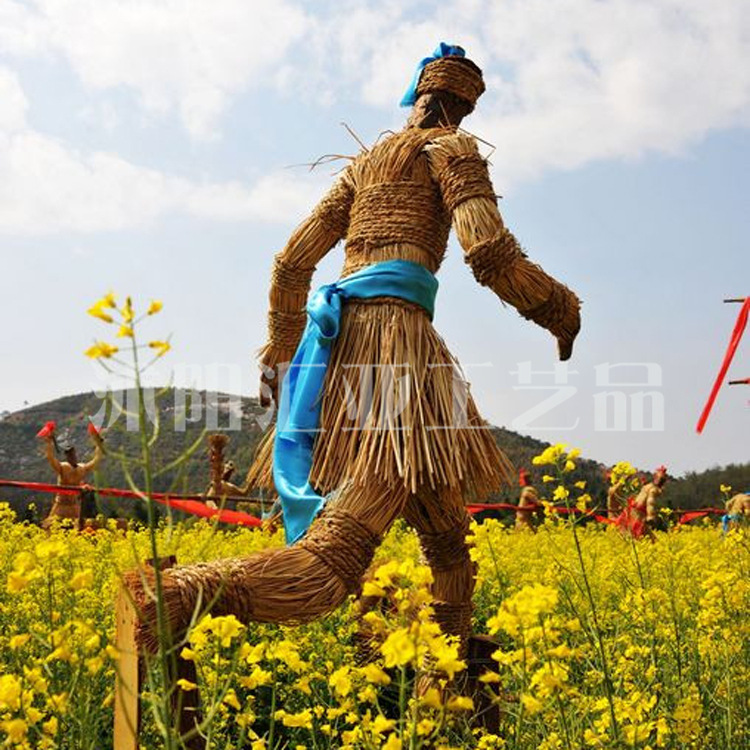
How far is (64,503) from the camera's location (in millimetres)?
9297

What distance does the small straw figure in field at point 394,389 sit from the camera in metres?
2.33

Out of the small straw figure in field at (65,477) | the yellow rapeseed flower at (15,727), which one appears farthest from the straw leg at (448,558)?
the small straw figure in field at (65,477)

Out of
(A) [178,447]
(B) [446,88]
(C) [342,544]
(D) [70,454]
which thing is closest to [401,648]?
(C) [342,544]

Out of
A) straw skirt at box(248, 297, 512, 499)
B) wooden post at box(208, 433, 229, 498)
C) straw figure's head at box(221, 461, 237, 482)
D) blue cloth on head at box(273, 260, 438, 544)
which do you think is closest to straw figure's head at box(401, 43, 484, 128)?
blue cloth on head at box(273, 260, 438, 544)

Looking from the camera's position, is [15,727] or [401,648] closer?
[401,648]

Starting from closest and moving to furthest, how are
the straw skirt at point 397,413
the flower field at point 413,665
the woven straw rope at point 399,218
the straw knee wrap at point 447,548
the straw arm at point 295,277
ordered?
the flower field at point 413,665 → the straw skirt at point 397,413 → the woven straw rope at point 399,218 → the straw knee wrap at point 447,548 → the straw arm at point 295,277

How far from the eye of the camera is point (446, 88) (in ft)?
9.79

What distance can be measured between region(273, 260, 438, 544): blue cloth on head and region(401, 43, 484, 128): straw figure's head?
630mm

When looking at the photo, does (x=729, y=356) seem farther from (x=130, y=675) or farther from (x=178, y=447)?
(x=178, y=447)

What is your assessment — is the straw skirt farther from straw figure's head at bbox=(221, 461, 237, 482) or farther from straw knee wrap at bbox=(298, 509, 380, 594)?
straw figure's head at bbox=(221, 461, 237, 482)

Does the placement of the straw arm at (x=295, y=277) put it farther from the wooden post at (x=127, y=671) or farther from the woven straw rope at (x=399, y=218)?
the wooden post at (x=127, y=671)

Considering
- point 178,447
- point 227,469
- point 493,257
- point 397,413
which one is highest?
point 493,257

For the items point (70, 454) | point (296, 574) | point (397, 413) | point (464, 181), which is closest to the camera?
point (296, 574)

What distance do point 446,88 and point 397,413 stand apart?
121 centimetres
